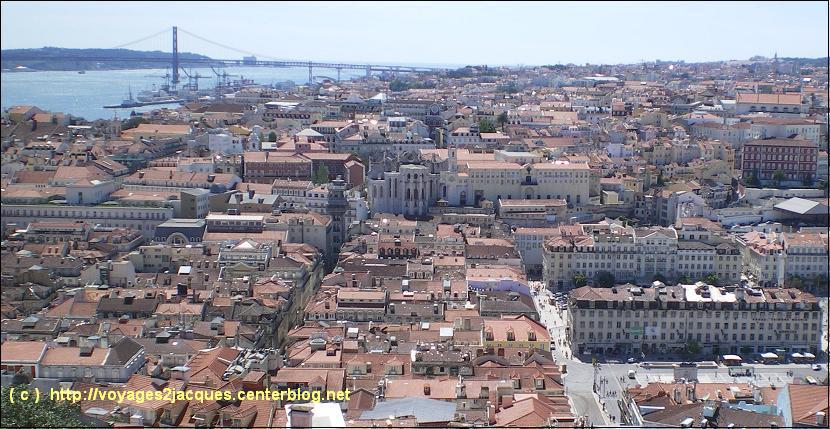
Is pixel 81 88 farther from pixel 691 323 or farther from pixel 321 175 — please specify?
pixel 691 323

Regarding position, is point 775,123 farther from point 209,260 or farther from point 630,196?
point 209,260

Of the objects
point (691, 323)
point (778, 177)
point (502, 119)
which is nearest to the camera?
point (691, 323)

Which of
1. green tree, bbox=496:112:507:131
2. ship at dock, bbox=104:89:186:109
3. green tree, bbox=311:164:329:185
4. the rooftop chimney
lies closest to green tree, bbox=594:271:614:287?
green tree, bbox=311:164:329:185

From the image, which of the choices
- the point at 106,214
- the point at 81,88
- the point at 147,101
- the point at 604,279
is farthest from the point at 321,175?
the point at 81,88

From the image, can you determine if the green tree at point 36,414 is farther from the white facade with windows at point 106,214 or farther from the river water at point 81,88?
the river water at point 81,88

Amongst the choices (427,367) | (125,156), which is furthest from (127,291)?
(125,156)

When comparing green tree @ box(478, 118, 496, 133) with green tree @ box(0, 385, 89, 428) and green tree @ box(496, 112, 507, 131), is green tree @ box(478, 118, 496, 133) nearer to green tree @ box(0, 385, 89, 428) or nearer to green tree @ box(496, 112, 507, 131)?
green tree @ box(496, 112, 507, 131)
